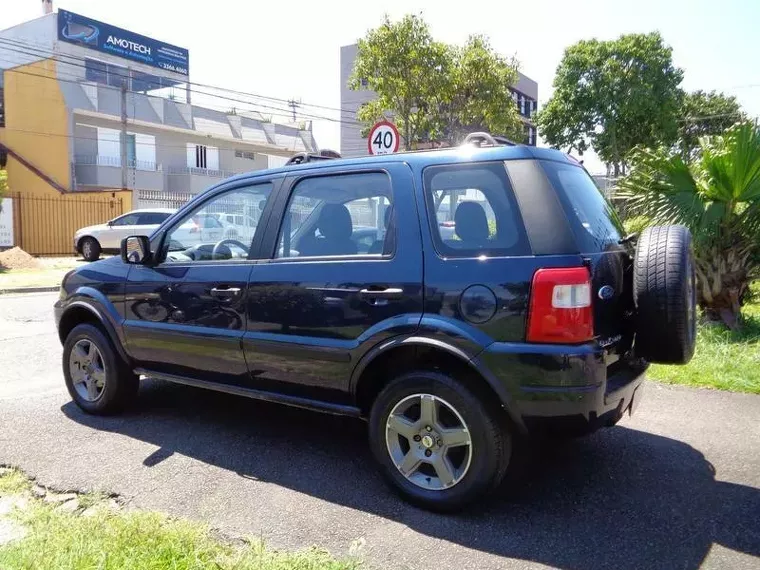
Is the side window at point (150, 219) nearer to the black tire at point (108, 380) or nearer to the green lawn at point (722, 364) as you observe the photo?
the black tire at point (108, 380)

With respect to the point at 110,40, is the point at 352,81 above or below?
below

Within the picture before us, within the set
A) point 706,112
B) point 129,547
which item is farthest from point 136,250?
point 706,112

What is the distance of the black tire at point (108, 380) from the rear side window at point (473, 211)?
107 inches

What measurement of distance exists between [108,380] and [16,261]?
1569 cm

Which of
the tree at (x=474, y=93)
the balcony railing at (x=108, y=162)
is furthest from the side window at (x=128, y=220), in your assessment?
the balcony railing at (x=108, y=162)

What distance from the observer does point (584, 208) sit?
132 inches

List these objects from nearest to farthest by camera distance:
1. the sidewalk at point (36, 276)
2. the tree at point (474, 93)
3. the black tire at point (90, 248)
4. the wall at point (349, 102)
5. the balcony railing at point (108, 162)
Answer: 1. the sidewalk at point (36, 276)
2. the tree at point (474, 93)
3. the black tire at point (90, 248)
4. the balcony railing at point (108, 162)
5. the wall at point (349, 102)

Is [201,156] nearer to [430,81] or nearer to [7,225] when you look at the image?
[7,225]

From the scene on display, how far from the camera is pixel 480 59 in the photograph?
60.5 feet

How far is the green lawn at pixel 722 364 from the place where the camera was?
18.2ft

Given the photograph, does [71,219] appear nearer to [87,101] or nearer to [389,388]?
[87,101]

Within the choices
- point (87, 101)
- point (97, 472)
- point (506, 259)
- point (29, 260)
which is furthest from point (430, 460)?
point (87, 101)

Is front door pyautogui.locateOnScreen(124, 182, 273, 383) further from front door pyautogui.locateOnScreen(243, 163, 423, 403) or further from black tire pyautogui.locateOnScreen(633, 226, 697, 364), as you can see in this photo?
black tire pyautogui.locateOnScreen(633, 226, 697, 364)

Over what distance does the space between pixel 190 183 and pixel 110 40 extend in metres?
8.55
